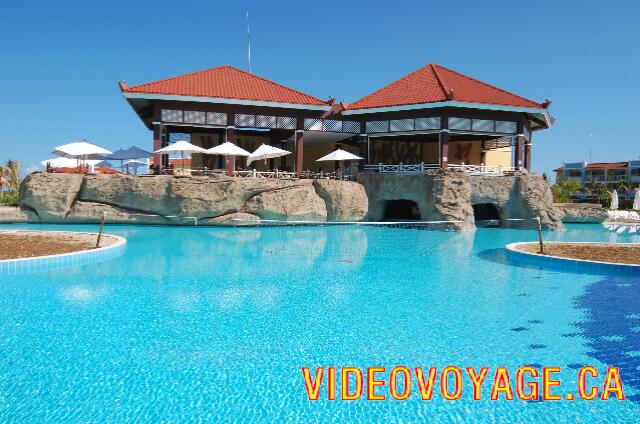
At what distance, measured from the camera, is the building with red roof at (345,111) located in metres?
21.8

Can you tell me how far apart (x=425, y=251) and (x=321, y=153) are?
60.7ft

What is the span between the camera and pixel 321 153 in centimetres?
3088

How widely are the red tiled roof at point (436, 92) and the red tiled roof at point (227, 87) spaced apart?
358 cm

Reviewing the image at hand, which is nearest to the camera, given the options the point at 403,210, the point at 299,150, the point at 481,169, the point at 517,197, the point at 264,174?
the point at 264,174

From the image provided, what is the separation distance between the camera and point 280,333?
19.1ft

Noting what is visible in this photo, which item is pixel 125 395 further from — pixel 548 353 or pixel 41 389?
pixel 548 353

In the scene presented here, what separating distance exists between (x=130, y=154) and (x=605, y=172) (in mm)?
72004

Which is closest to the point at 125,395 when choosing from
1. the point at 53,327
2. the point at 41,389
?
the point at 41,389

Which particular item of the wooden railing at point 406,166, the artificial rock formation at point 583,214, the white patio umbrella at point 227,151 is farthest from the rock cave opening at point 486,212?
the white patio umbrella at point 227,151

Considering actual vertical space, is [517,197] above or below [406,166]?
below

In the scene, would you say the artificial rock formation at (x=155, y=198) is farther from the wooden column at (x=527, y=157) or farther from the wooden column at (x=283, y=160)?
the wooden column at (x=527, y=157)

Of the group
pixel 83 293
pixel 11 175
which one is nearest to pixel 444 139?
pixel 83 293

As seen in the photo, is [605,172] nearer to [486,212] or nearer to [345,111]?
[486,212]

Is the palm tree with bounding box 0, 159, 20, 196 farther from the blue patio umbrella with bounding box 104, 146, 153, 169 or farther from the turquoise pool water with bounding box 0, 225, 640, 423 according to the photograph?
the turquoise pool water with bounding box 0, 225, 640, 423
